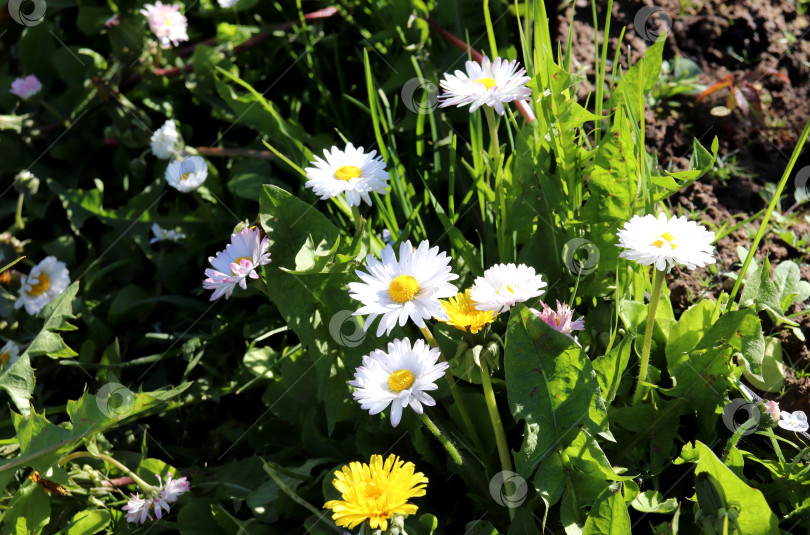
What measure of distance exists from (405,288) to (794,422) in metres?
0.75

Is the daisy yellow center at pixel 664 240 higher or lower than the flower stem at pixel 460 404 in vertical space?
higher

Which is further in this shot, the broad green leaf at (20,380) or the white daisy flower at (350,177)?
the broad green leaf at (20,380)

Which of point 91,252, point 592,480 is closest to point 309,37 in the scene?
point 91,252

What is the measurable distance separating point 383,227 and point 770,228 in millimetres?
980

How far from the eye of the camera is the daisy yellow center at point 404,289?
4.04 ft

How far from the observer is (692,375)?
138cm

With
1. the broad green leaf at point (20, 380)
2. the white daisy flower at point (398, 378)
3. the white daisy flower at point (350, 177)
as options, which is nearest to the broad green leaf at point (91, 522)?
the broad green leaf at point (20, 380)

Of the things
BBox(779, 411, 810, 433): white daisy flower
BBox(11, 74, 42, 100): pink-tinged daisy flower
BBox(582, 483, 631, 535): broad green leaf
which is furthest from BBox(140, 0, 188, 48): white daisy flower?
BBox(779, 411, 810, 433): white daisy flower

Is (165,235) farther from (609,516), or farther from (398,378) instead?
(609,516)

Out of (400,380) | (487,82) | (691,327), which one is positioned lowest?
(691,327)

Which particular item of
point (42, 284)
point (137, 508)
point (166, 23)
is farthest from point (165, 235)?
point (137, 508)

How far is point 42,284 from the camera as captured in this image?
2082 millimetres

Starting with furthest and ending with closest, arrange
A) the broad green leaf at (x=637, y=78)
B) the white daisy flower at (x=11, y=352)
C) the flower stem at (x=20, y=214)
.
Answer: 1. the flower stem at (x=20, y=214)
2. the white daisy flower at (x=11, y=352)
3. the broad green leaf at (x=637, y=78)

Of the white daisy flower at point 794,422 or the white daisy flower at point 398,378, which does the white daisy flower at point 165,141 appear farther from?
the white daisy flower at point 794,422
